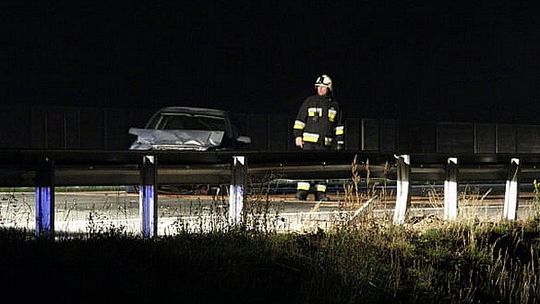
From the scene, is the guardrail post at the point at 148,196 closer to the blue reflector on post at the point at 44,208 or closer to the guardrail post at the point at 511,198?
the blue reflector on post at the point at 44,208

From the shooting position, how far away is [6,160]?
9.89 m

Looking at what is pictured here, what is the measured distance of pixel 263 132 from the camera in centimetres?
4169

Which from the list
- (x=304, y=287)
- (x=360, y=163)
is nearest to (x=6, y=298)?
(x=304, y=287)

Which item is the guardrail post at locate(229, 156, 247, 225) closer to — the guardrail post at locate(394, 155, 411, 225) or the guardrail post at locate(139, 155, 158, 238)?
the guardrail post at locate(139, 155, 158, 238)

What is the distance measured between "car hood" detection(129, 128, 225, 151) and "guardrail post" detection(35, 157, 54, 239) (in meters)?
10.1

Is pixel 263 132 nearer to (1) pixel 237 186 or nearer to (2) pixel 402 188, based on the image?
(2) pixel 402 188

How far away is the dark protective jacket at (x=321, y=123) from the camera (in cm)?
1519

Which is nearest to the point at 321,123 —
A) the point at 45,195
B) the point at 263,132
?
the point at 45,195

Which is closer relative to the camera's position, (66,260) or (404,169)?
(66,260)

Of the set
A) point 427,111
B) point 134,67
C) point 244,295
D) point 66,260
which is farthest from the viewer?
point 427,111

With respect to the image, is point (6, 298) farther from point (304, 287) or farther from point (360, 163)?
point (360, 163)

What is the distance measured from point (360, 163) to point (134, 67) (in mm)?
44862

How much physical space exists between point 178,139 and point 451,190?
8.51 metres

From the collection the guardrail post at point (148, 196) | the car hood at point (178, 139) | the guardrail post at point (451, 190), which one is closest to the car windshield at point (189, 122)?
the car hood at point (178, 139)
